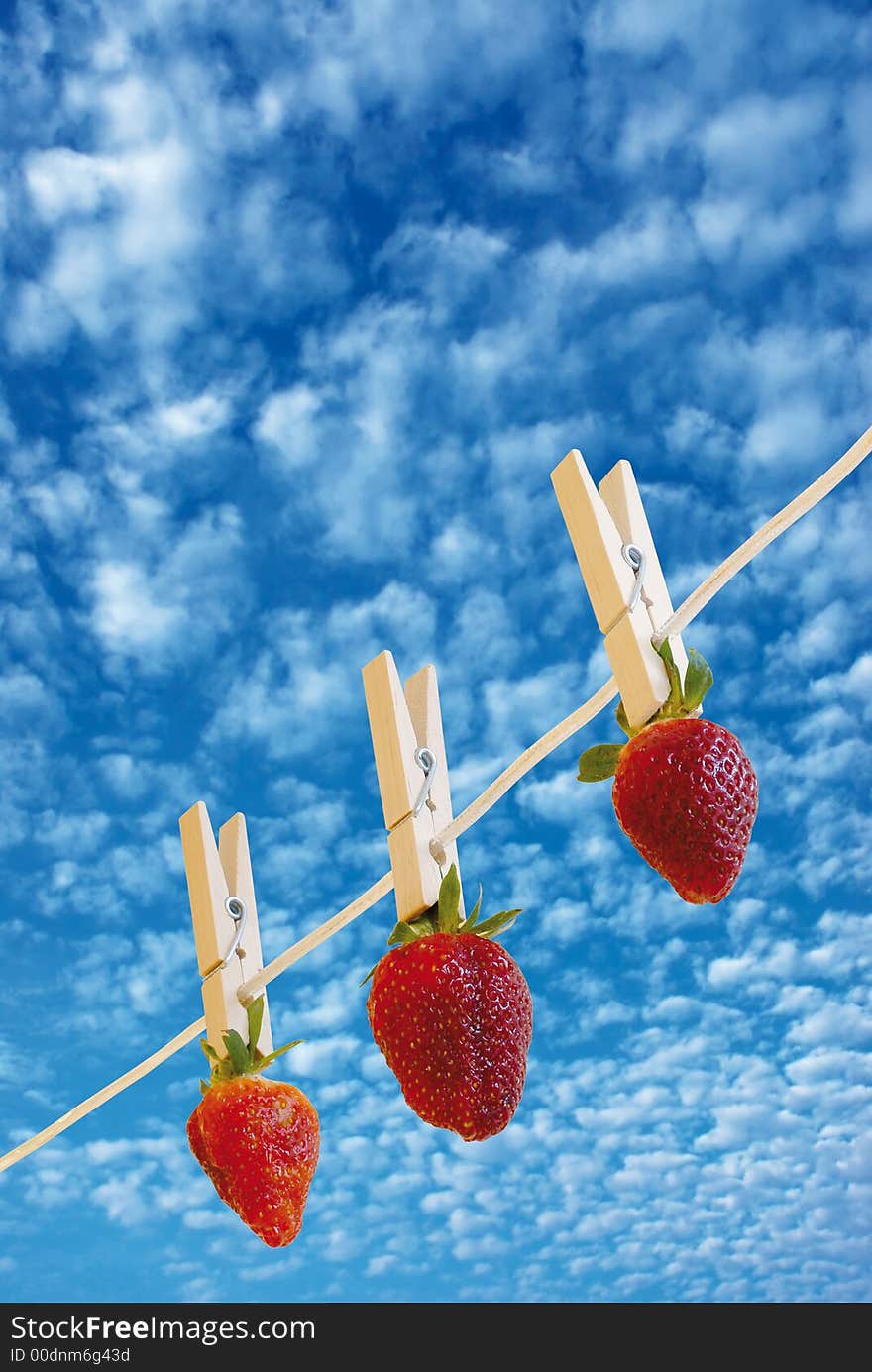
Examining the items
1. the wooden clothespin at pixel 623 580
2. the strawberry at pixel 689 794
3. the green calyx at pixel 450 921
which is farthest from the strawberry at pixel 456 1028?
the wooden clothespin at pixel 623 580

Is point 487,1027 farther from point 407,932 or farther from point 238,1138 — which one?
point 238,1138

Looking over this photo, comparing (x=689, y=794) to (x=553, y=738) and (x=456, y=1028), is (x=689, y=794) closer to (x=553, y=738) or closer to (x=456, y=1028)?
(x=553, y=738)

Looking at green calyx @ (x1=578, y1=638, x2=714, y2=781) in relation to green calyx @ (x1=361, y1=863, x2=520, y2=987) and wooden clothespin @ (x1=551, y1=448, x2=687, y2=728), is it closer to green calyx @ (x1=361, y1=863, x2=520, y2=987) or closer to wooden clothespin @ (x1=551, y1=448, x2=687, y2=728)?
wooden clothespin @ (x1=551, y1=448, x2=687, y2=728)

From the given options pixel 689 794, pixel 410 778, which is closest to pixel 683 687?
pixel 689 794

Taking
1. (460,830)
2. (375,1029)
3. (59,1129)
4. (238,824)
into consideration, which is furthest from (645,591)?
(59,1129)

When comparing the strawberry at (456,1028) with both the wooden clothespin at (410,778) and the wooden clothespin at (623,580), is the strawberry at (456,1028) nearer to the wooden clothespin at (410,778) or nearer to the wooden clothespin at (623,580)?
the wooden clothespin at (410,778)

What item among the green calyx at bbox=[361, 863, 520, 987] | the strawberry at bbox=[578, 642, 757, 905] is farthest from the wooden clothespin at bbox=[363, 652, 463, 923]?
the strawberry at bbox=[578, 642, 757, 905]
